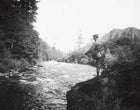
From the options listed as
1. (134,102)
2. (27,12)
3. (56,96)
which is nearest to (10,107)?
(56,96)

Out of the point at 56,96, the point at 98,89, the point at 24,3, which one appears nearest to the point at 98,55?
the point at 56,96

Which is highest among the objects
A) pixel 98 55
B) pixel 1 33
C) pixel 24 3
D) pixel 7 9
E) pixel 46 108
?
pixel 24 3

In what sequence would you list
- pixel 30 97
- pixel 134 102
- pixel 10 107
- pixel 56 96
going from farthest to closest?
pixel 56 96 < pixel 30 97 < pixel 10 107 < pixel 134 102

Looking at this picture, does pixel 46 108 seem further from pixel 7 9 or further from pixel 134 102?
pixel 7 9

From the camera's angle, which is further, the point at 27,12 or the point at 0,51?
the point at 0,51

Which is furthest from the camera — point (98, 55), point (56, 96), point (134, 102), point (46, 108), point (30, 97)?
point (98, 55)

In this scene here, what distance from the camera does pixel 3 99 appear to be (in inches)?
372

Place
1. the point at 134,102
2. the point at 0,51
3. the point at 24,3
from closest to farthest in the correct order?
the point at 134,102 < the point at 24,3 < the point at 0,51

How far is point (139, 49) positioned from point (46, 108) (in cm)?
679

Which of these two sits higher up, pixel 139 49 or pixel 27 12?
pixel 27 12

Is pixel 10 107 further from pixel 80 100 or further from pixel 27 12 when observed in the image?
pixel 27 12

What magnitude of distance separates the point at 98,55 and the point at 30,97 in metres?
10.4

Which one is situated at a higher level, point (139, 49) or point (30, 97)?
point (139, 49)

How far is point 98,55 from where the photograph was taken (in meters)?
17.9
